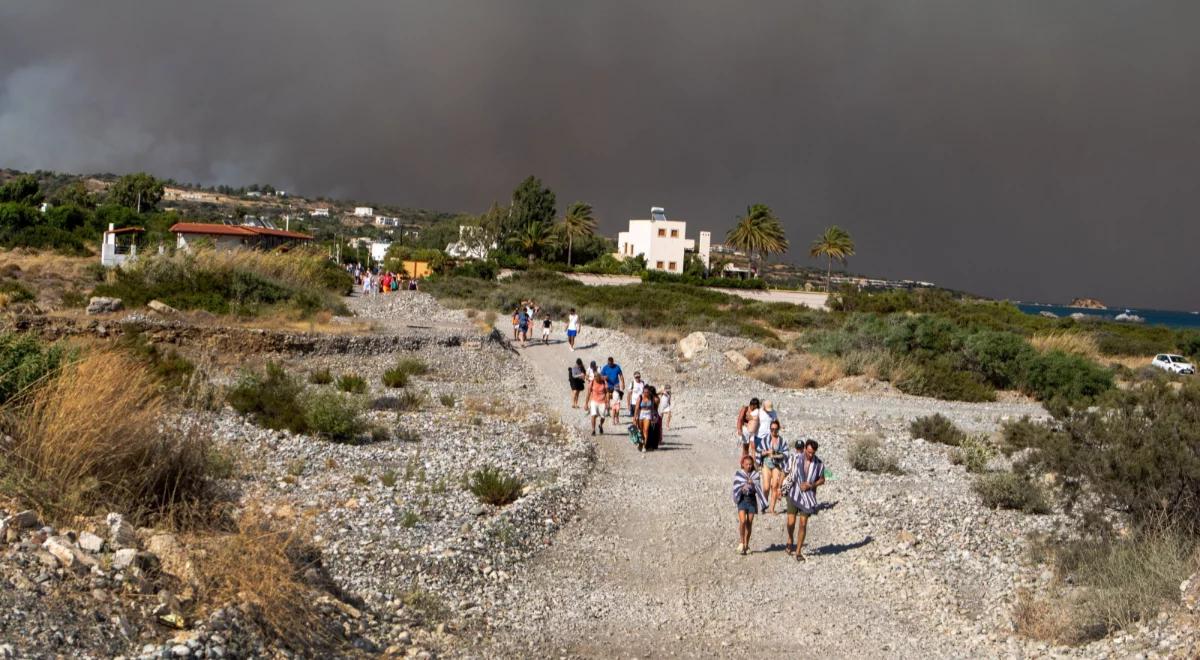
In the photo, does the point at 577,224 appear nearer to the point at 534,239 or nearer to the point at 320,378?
the point at 534,239

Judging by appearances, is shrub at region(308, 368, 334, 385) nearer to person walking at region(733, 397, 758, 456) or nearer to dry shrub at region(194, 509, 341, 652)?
person walking at region(733, 397, 758, 456)

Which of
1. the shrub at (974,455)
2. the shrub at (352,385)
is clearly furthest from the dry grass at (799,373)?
the shrub at (352,385)

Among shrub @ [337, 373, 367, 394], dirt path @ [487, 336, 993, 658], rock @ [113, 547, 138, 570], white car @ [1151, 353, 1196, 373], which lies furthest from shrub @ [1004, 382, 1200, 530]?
white car @ [1151, 353, 1196, 373]

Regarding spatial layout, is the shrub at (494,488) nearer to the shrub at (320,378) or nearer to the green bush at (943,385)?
the shrub at (320,378)

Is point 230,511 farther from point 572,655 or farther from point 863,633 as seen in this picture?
point 863,633

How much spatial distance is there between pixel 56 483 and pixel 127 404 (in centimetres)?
136

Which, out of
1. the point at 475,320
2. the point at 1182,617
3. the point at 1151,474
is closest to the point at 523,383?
the point at 475,320

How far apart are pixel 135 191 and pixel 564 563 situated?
11010 centimetres

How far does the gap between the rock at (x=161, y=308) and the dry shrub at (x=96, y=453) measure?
2412 centimetres

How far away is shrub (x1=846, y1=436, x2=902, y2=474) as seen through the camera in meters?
17.6

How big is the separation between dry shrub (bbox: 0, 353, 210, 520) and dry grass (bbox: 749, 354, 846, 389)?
25746 millimetres

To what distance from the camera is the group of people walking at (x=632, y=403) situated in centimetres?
1869

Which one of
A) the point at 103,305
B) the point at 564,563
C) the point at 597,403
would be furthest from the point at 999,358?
the point at 103,305

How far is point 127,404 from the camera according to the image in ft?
30.5
